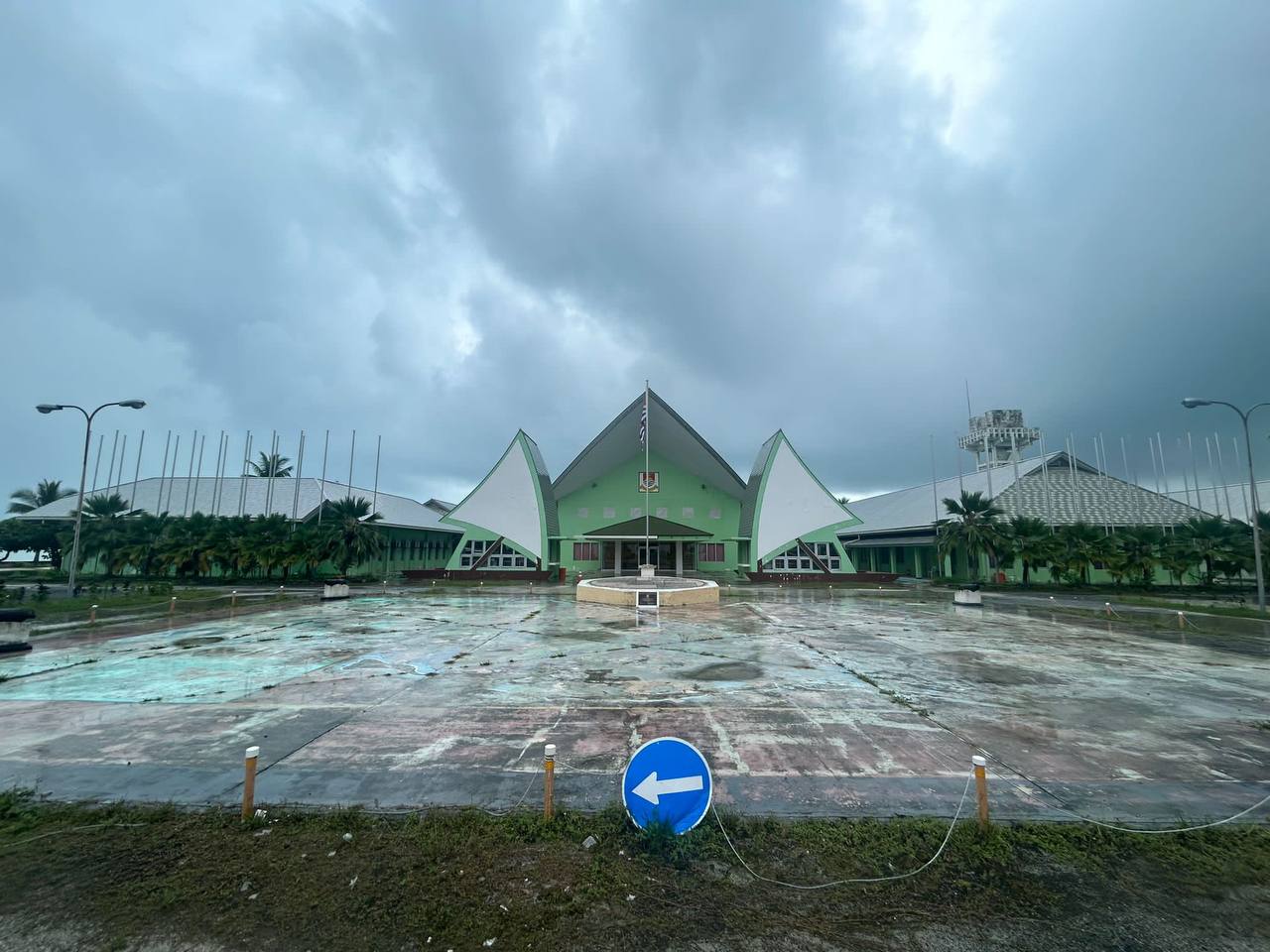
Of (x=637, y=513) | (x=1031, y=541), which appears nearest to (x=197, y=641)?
(x=637, y=513)

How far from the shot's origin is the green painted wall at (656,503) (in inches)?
1864

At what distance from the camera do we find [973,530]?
112 feet

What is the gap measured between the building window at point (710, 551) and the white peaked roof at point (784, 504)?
4.29 m

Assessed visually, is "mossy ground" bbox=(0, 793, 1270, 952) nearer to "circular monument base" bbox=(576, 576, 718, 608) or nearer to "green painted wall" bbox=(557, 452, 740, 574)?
"circular monument base" bbox=(576, 576, 718, 608)

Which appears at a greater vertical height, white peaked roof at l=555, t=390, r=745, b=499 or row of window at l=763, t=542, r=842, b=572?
white peaked roof at l=555, t=390, r=745, b=499

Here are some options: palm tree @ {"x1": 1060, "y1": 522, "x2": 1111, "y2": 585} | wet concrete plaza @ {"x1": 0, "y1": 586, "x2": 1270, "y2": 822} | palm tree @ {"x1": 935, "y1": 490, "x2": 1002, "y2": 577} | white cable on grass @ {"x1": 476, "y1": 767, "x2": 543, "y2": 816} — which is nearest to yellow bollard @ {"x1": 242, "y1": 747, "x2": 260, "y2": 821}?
wet concrete plaza @ {"x1": 0, "y1": 586, "x2": 1270, "y2": 822}

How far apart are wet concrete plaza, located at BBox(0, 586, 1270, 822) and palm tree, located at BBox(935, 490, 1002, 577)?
18.6 metres

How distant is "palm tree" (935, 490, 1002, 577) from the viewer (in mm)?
33969

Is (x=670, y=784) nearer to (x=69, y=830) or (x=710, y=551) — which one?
(x=69, y=830)

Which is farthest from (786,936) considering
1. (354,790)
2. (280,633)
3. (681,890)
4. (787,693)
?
(280,633)

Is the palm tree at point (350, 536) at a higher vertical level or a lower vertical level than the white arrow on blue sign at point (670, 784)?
higher

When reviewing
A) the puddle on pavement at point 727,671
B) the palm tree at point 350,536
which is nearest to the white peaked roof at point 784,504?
the palm tree at point 350,536

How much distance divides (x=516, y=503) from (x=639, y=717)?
117 ft

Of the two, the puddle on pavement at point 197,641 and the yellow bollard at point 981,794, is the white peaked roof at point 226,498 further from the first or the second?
the yellow bollard at point 981,794
